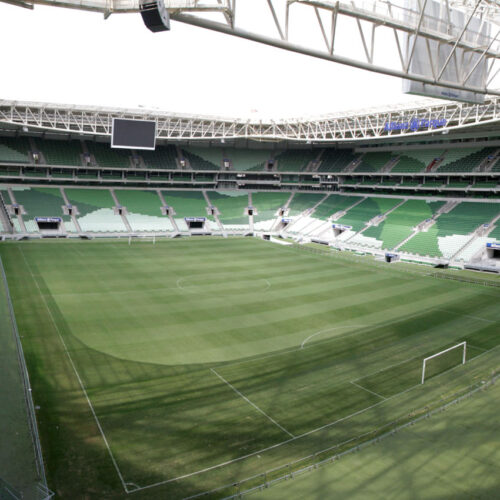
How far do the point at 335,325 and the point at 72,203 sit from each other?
36.3m

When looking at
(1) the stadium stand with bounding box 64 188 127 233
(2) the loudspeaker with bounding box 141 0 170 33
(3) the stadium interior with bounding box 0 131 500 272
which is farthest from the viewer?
(1) the stadium stand with bounding box 64 188 127 233

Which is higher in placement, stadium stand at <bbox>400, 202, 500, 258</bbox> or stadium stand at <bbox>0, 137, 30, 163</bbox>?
stadium stand at <bbox>0, 137, 30, 163</bbox>

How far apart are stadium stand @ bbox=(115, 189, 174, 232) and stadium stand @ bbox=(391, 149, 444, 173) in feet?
87.3

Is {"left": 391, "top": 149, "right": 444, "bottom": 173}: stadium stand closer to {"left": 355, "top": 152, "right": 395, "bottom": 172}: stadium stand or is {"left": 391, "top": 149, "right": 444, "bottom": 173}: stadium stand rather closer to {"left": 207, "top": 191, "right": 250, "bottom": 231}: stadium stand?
{"left": 355, "top": 152, "right": 395, "bottom": 172}: stadium stand

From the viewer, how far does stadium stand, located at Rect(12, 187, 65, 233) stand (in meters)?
43.2

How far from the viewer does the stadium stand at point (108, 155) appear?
51875mm

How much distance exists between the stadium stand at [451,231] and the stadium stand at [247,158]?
2594 centimetres

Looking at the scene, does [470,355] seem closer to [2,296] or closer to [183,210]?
[2,296]

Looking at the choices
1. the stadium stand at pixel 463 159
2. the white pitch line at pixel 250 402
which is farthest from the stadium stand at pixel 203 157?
the white pitch line at pixel 250 402

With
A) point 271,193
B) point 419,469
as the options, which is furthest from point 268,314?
point 271,193

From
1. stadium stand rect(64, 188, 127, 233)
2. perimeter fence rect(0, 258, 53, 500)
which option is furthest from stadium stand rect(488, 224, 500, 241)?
perimeter fence rect(0, 258, 53, 500)

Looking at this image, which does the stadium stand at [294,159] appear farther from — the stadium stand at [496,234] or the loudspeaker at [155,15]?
the loudspeaker at [155,15]

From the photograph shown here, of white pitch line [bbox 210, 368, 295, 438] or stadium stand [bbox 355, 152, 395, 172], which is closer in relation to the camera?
white pitch line [bbox 210, 368, 295, 438]

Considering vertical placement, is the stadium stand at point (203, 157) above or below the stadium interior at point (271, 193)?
above
